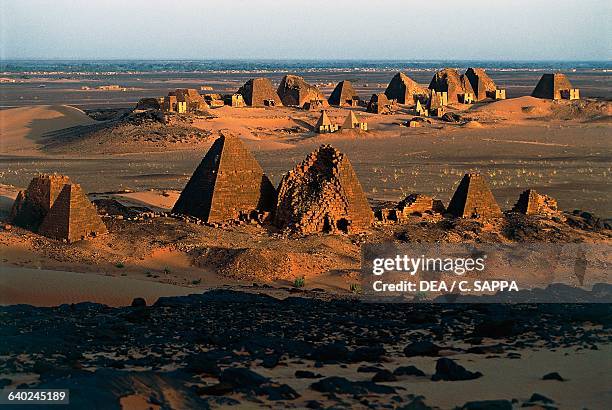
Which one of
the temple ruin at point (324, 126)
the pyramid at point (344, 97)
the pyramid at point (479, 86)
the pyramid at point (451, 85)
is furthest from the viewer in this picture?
the pyramid at point (479, 86)

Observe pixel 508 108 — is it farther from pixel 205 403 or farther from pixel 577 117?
pixel 205 403

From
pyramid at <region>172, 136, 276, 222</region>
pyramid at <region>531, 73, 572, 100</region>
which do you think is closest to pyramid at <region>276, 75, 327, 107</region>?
pyramid at <region>531, 73, 572, 100</region>

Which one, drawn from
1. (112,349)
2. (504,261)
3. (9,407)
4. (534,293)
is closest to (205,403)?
(9,407)

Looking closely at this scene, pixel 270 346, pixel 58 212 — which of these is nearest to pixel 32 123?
pixel 58 212

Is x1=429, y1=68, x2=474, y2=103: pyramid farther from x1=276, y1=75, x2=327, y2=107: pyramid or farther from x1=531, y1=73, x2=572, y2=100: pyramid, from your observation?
x1=276, y1=75, x2=327, y2=107: pyramid

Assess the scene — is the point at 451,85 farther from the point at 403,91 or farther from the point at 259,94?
the point at 259,94

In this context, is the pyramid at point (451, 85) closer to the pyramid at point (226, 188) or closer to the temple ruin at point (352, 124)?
the temple ruin at point (352, 124)

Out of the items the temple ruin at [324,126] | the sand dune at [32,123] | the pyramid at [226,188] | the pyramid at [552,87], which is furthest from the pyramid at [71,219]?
the pyramid at [552,87]

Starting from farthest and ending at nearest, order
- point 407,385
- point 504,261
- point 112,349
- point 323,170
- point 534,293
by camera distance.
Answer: point 323,170 < point 504,261 < point 534,293 < point 112,349 < point 407,385
